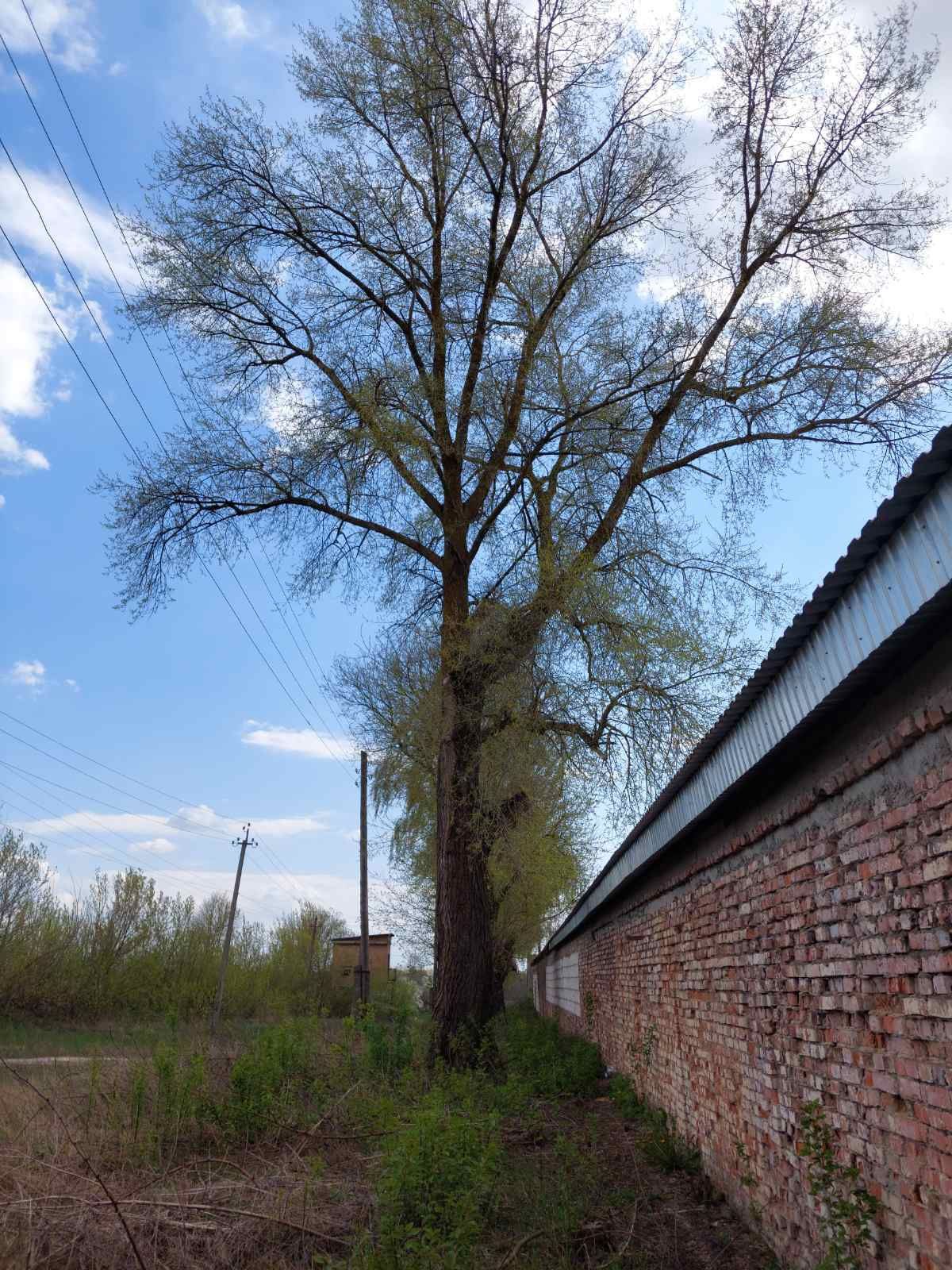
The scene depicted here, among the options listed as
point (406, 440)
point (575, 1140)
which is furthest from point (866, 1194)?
point (406, 440)

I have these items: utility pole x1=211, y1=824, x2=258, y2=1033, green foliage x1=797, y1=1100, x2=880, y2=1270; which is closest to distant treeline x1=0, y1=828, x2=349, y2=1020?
utility pole x1=211, y1=824, x2=258, y2=1033

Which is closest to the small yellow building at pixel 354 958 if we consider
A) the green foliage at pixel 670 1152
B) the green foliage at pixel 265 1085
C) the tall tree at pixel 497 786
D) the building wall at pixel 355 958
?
the building wall at pixel 355 958

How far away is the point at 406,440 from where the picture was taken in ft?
35.7

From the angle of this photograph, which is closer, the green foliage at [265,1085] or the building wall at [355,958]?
the green foliage at [265,1085]

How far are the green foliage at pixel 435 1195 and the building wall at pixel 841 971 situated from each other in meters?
1.44

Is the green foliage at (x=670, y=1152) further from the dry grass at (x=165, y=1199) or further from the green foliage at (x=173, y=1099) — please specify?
the green foliage at (x=173, y=1099)

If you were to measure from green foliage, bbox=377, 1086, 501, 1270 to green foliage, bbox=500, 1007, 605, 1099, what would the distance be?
14.2 feet

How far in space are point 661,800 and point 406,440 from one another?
6171mm

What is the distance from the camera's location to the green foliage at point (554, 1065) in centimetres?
1072

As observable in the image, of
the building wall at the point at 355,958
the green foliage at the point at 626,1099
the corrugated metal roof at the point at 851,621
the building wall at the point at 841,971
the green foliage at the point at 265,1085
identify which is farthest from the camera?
the building wall at the point at 355,958

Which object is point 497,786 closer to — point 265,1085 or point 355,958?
point 265,1085

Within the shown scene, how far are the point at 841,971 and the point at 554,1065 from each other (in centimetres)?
912

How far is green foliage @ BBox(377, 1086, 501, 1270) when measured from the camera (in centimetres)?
414

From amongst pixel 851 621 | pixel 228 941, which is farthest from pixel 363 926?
pixel 851 621
